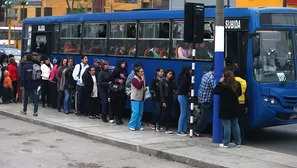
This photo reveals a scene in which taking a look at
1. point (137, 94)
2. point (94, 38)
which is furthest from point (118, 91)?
point (94, 38)

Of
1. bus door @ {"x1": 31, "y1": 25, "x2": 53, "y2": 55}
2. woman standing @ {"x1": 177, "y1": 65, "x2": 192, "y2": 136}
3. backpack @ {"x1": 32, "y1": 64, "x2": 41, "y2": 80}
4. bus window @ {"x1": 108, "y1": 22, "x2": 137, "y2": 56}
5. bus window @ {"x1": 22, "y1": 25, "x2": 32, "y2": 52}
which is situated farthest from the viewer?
bus window @ {"x1": 22, "y1": 25, "x2": 32, "y2": 52}

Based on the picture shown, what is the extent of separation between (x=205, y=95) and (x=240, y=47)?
1389 mm

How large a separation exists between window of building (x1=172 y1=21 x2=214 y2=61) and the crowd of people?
0.60m

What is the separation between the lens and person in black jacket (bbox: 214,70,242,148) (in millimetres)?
10188

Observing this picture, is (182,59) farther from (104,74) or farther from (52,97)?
(52,97)

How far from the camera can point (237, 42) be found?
11.4 m

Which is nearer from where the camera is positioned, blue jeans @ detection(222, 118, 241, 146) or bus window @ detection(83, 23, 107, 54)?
blue jeans @ detection(222, 118, 241, 146)

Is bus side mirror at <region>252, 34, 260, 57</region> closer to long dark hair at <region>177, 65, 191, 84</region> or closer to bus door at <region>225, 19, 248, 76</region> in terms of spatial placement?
bus door at <region>225, 19, 248, 76</region>

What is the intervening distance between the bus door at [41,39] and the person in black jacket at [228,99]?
392 inches

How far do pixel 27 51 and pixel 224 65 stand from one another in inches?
456

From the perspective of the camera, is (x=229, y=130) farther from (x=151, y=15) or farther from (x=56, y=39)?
(x=56, y=39)

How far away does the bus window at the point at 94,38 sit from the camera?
1555 cm

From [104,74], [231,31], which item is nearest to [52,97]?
[104,74]

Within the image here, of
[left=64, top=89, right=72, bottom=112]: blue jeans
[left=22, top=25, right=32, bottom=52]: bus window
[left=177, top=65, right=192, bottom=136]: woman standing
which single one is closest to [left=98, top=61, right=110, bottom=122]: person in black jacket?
[left=64, top=89, right=72, bottom=112]: blue jeans
